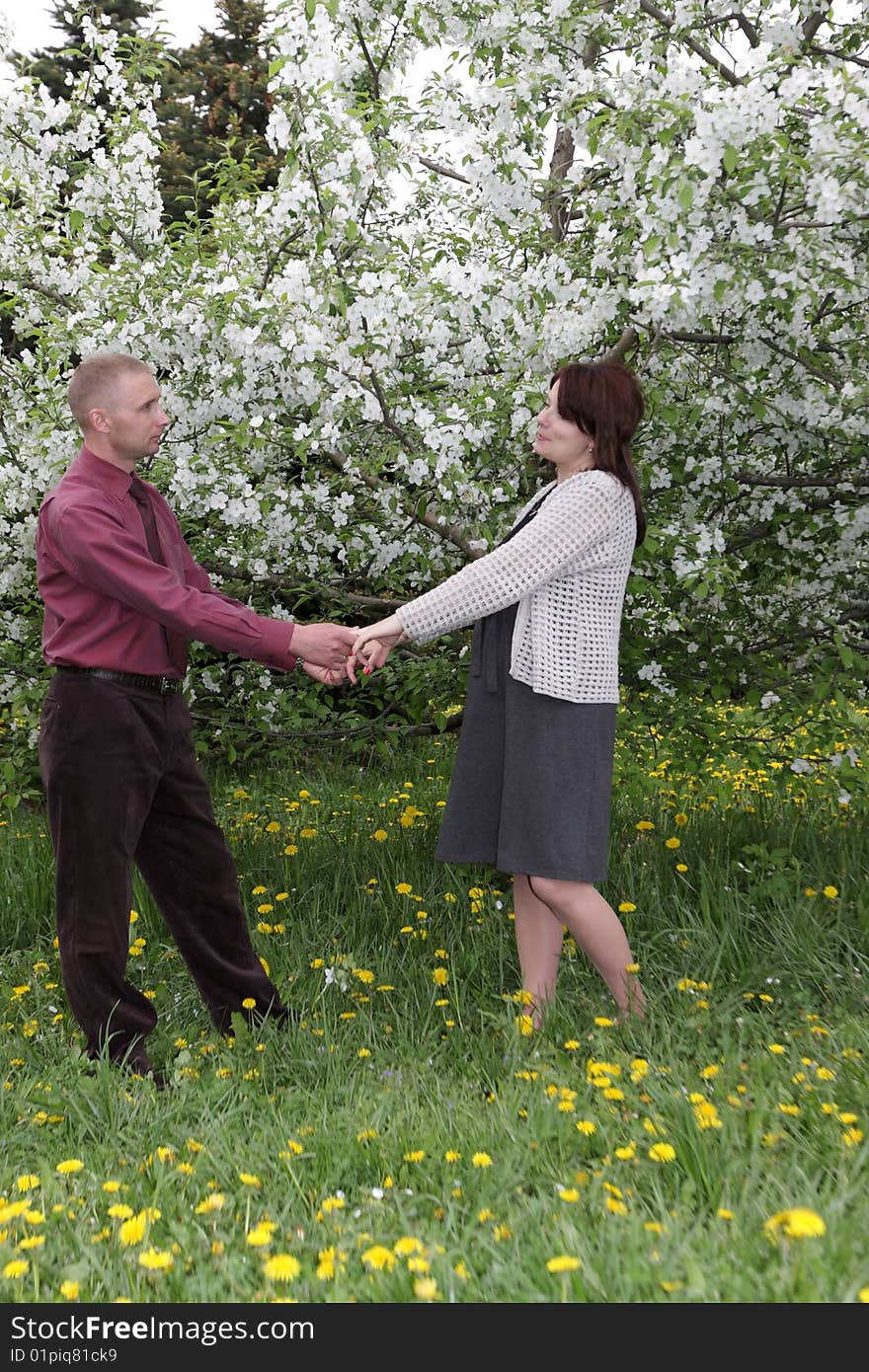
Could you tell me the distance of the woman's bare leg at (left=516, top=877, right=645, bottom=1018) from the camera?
3193 mm

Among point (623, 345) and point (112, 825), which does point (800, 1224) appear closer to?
point (112, 825)

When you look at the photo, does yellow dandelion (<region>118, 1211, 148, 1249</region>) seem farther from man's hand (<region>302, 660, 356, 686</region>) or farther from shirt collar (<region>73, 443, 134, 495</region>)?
shirt collar (<region>73, 443, 134, 495</region>)

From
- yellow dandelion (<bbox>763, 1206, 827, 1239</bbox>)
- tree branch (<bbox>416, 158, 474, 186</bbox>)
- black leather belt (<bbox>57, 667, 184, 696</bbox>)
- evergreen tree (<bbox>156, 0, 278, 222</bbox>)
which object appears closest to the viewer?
yellow dandelion (<bbox>763, 1206, 827, 1239</bbox>)

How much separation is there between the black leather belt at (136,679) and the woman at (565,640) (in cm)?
55

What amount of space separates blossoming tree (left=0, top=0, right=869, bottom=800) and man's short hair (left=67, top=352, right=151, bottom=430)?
0.36m

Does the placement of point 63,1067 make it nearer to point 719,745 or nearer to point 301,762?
point 719,745

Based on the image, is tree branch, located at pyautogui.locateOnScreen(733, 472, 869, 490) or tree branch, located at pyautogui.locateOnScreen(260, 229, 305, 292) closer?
tree branch, located at pyautogui.locateOnScreen(260, 229, 305, 292)

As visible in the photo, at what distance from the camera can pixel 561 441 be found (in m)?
3.23

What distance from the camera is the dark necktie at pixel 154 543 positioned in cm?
335

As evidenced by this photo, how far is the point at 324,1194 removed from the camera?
2410 millimetres

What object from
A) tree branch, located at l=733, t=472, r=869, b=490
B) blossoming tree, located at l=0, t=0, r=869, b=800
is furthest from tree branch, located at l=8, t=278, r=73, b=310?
tree branch, located at l=733, t=472, r=869, b=490

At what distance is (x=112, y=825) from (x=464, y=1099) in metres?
1.17

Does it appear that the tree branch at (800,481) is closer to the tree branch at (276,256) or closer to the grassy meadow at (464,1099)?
the grassy meadow at (464,1099)

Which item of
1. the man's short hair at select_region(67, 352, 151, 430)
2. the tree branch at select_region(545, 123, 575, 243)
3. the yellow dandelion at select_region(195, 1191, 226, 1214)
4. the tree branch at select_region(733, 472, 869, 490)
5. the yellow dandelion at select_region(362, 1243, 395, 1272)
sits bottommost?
the yellow dandelion at select_region(195, 1191, 226, 1214)
